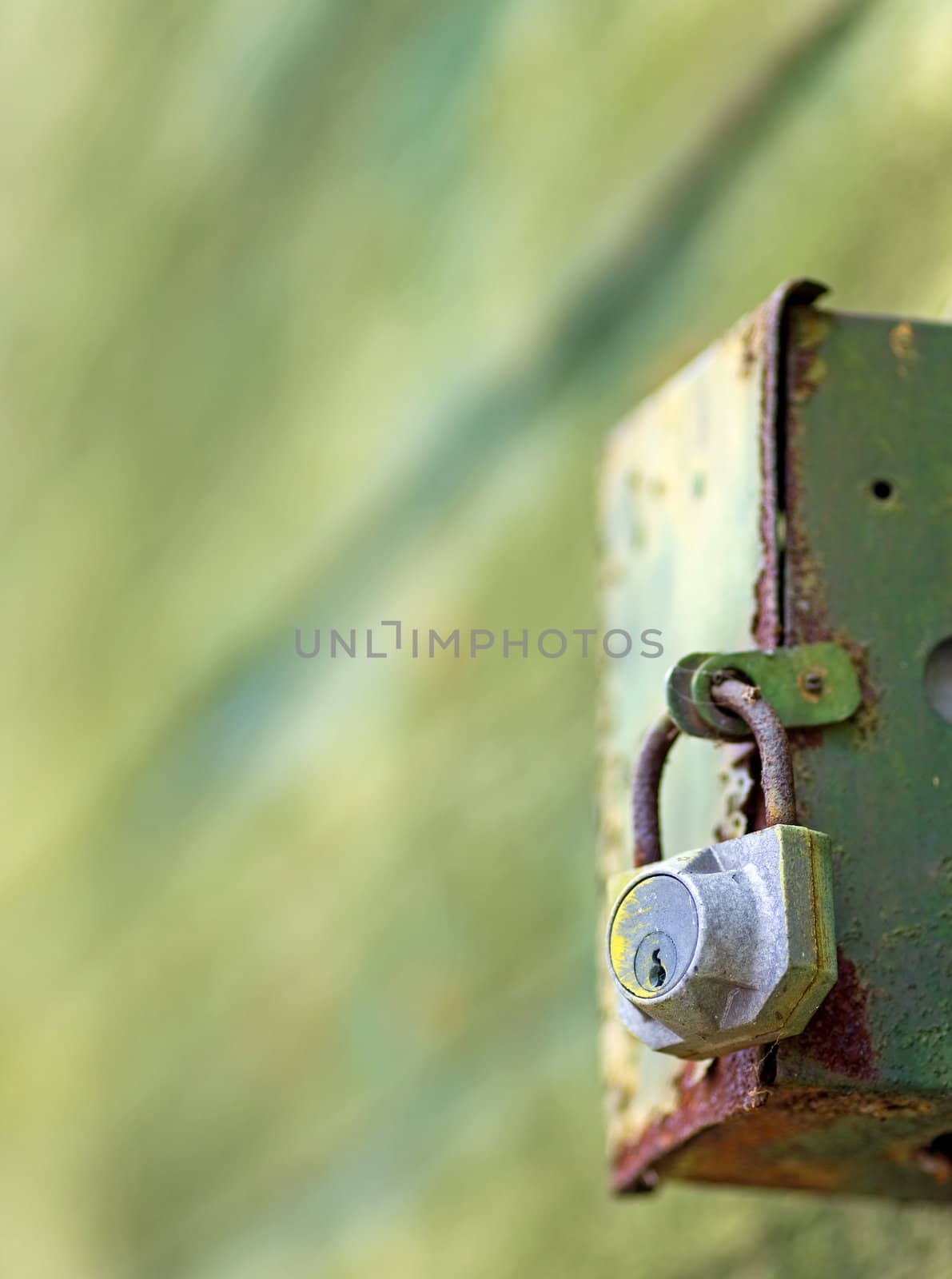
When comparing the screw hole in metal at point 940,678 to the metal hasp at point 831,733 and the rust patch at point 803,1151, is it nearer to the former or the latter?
the metal hasp at point 831,733

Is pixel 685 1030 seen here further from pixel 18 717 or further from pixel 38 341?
pixel 38 341

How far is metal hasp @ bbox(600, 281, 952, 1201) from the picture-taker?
0.54 metres

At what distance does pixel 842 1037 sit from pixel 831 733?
0.10 metres

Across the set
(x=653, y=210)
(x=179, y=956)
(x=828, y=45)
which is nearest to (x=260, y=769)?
(x=179, y=956)

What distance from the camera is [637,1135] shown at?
0.65 m

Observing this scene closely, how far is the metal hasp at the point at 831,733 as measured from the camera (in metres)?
0.54

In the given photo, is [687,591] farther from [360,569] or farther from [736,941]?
[360,569]

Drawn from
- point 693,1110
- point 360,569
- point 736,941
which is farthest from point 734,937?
point 360,569

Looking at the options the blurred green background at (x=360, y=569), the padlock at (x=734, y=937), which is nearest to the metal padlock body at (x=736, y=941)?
the padlock at (x=734, y=937)

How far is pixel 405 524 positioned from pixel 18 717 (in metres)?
0.55

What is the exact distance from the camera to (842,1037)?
1.75 ft

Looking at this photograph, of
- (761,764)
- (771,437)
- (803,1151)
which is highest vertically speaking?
(771,437)

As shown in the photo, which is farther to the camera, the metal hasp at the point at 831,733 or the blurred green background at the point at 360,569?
the blurred green background at the point at 360,569

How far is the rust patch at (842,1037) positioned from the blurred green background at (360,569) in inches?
12.2
